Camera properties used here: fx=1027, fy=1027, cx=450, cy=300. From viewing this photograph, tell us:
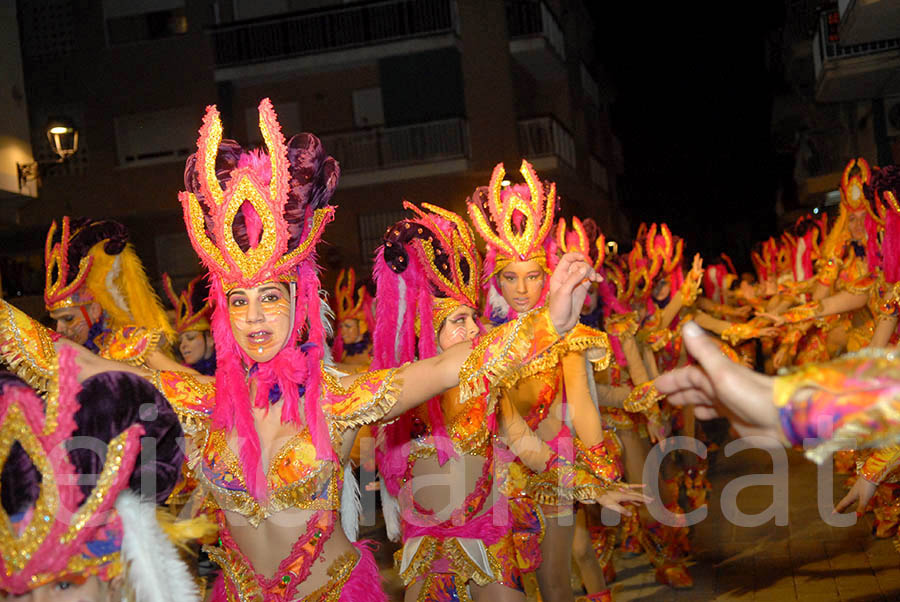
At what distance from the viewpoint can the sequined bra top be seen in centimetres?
352

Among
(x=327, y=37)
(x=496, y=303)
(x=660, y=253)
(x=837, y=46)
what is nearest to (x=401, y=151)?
(x=327, y=37)

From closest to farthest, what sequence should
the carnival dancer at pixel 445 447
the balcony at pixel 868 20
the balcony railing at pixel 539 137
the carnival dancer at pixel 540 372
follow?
the carnival dancer at pixel 445 447 → the carnival dancer at pixel 540 372 → the balcony at pixel 868 20 → the balcony railing at pixel 539 137

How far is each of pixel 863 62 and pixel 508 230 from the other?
13.2 m

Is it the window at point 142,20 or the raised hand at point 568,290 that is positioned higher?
the window at point 142,20

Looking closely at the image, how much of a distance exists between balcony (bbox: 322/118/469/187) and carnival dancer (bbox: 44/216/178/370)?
14.8 metres

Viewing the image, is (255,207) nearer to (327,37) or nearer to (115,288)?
(115,288)

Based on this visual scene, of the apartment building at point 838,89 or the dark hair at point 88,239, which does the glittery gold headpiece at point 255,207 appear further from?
the apartment building at point 838,89

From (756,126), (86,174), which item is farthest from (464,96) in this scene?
(756,126)

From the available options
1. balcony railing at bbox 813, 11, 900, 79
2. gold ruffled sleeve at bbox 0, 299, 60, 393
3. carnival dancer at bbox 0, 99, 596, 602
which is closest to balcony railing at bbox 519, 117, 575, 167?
balcony railing at bbox 813, 11, 900, 79

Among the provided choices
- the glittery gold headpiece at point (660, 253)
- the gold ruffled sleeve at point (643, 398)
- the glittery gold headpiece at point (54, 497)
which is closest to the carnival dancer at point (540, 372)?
the gold ruffled sleeve at point (643, 398)

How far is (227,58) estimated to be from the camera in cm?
2111

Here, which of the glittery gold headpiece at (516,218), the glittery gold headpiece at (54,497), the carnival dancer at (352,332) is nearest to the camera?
the glittery gold headpiece at (54,497)

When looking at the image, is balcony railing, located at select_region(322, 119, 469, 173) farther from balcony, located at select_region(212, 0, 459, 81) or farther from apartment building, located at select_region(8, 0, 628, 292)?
balcony, located at select_region(212, 0, 459, 81)

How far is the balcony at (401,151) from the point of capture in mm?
20672
